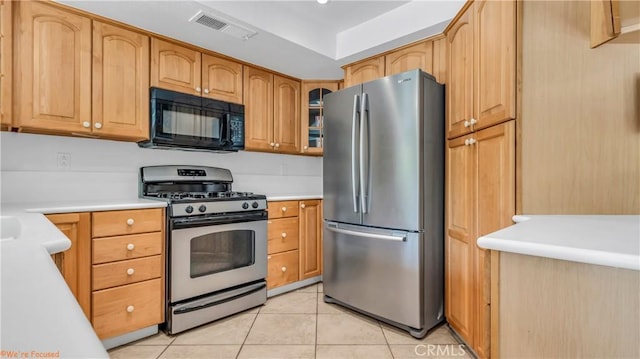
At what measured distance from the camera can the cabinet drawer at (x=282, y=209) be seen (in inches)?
105

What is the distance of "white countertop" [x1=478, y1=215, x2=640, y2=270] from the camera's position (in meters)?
0.60

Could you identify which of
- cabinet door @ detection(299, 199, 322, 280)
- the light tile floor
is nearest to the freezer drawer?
the light tile floor

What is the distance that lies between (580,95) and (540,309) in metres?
0.97

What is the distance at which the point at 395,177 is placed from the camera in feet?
6.88

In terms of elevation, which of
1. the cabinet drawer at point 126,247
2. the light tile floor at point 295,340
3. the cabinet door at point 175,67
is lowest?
the light tile floor at point 295,340

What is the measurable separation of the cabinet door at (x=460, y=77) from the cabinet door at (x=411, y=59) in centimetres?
24

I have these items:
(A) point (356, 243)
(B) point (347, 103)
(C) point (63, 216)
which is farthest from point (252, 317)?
(B) point (347, 103)

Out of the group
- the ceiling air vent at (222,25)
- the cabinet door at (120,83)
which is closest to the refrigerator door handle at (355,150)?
the ceiling air vent at (222,25)

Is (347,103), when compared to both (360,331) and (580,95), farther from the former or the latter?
Answer: (360,331)

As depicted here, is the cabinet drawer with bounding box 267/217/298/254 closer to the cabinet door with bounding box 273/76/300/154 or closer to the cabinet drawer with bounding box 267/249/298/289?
the cabinet drawer with bounding box 267/249/298/289

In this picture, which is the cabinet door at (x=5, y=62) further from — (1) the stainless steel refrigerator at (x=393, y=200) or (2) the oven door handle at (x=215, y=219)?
(1) the stainless steel refrigerator at (x=393, y=200)

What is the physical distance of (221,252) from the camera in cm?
229

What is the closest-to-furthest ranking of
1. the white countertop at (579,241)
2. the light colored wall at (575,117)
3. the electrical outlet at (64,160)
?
the white countertop at (579,241)
the light colored wall at (575,117)
the electrical outlet at (64,160)

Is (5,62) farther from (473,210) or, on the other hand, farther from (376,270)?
(473,210)
